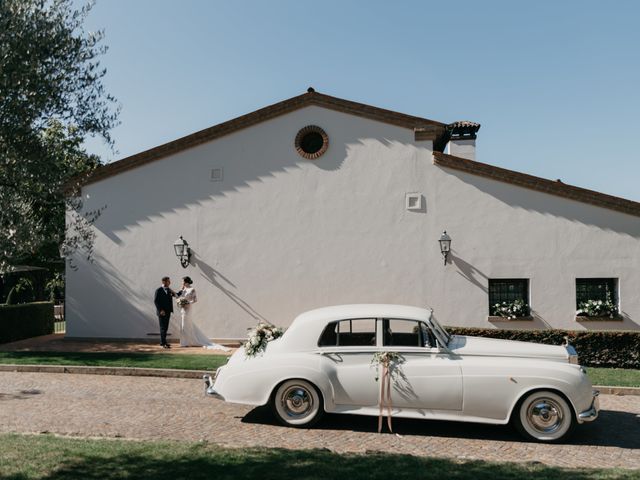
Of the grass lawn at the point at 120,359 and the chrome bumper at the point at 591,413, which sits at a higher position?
the chrome bumper at the point at 591,413

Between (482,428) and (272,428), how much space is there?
293 cm

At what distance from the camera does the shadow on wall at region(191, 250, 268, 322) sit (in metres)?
14.9

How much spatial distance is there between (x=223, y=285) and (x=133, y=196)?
12.5 ft

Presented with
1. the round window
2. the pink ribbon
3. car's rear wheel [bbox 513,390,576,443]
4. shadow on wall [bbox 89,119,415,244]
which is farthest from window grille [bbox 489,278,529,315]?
the pink ribbon

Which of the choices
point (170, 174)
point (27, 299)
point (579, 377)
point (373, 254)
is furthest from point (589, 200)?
point (27, 299)

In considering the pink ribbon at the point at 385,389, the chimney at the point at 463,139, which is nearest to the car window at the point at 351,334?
the pink ribbon at the point at 385,389

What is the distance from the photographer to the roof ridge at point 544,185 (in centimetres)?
1374

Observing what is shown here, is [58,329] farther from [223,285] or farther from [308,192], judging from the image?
[308,192]

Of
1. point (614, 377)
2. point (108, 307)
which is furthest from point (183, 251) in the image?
point (614, 377)

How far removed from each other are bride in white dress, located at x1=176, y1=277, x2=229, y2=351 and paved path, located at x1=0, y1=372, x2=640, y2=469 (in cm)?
491

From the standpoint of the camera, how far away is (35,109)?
736cm

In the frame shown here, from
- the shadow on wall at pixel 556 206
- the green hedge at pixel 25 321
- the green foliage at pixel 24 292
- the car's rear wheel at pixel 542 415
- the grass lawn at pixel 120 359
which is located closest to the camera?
the car's rear wheel at pixel 542 415

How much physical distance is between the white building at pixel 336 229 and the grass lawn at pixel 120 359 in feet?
8.63

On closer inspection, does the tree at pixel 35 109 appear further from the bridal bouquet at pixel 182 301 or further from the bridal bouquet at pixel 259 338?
the bridal bouquet at pixel 182 301
